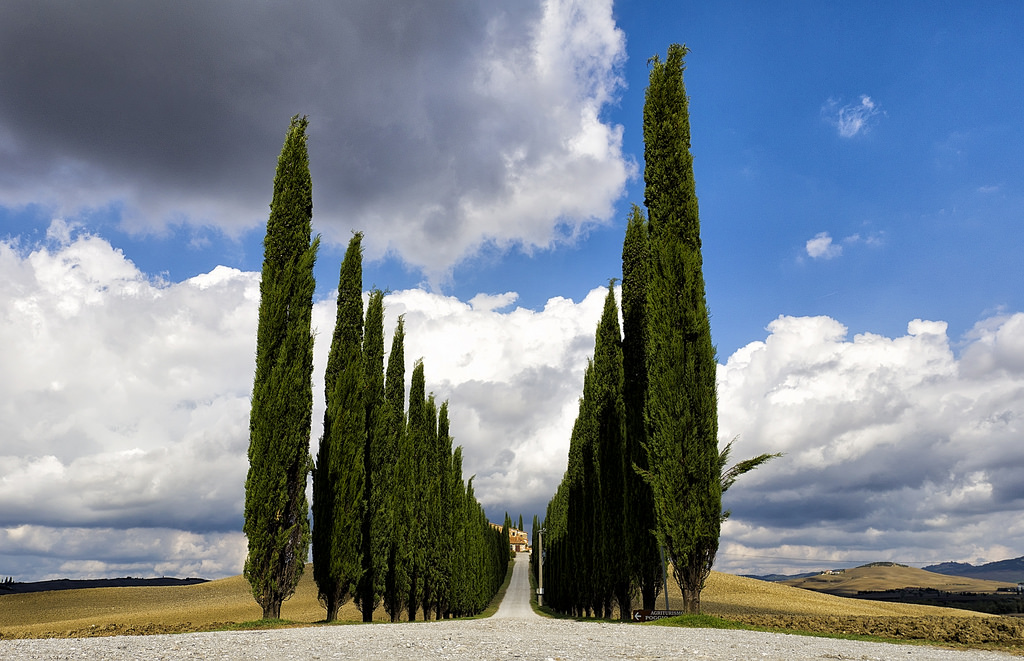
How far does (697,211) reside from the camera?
1641cm

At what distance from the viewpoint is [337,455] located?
63.0ft

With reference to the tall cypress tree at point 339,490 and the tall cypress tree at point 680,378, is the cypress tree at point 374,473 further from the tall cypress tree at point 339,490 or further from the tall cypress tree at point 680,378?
the tall cypress tree at point 680,378

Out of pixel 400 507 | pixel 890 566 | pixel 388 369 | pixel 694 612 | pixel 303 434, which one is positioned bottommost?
pixel 890 566

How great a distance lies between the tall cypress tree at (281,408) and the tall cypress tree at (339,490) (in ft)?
7.06

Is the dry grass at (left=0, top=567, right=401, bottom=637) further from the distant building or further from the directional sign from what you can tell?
the distant building

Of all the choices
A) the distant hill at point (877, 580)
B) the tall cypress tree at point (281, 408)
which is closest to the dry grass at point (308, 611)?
the tall cypress tree at point (281, 408)

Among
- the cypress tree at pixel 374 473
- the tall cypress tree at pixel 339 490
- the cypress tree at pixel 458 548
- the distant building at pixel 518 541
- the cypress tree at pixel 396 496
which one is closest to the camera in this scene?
the tall cypress tree at pixel 339 490

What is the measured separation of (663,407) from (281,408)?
960 centimetres

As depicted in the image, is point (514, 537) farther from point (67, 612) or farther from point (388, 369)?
point (388, 369)

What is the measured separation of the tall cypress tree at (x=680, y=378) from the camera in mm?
14500

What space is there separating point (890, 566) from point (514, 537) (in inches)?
3061

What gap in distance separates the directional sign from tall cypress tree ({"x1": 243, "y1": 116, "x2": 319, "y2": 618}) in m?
8.71

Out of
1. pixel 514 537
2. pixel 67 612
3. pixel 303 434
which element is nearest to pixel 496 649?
pixel 303 434

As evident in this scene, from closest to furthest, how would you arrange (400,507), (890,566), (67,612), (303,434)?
(303,434) < (400,507) < (67,612) < (890,566)
